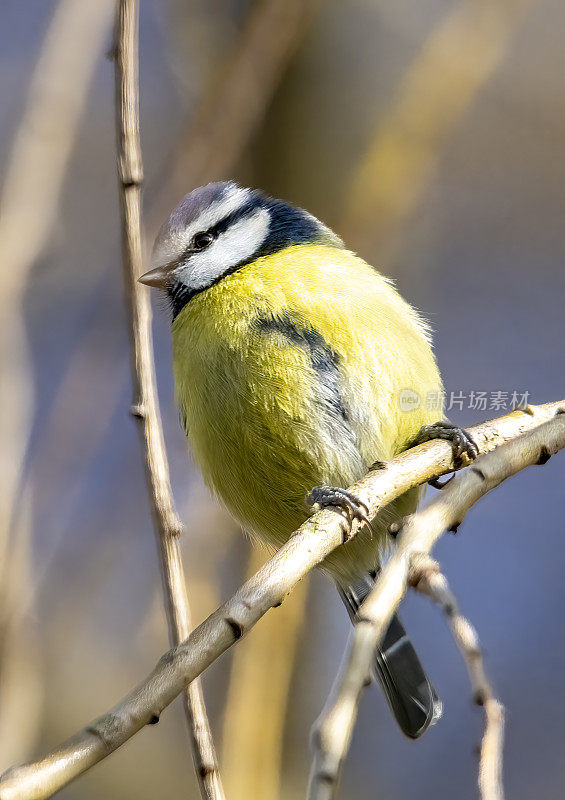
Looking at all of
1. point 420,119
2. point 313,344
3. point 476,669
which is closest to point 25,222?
point 313,344

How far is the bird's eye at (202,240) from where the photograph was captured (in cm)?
194

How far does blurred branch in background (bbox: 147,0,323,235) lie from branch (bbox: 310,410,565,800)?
131 centimetres

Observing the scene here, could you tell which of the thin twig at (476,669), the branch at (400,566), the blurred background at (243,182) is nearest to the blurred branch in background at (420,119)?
the blurred background at (243,182)

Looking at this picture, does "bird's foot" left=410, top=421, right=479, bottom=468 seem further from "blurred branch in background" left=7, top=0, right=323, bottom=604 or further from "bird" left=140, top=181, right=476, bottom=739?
"blurred branch in background" left=7, top=0, right=323, bottom=604

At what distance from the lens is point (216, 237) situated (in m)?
1.95

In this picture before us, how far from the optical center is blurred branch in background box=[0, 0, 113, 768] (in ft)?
5.71

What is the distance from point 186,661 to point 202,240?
1.28 meters

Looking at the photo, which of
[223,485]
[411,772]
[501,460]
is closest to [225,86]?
[223,485]

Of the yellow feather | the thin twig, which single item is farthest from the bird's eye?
the thin twig

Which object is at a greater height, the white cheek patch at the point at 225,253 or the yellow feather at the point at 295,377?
the white cheek patch at the point at 225,253

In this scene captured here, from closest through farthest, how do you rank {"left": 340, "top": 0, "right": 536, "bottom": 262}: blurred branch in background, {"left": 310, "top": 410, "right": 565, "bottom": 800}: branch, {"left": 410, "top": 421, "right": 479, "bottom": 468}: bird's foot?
{"left": 310, "top": 410, "right": 565, "bottom": 800}: branch, {"left": 410, "top": 421, "right": 479, "bottom": 468}: bird's foot, {"left": 340, "top": 0, "right": 536, "bottom": 262}: blurred branch in background

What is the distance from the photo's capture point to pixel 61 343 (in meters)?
3.08

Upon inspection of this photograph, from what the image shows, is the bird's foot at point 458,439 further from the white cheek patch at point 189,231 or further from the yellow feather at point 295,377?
the white cheek patch at point 189,231

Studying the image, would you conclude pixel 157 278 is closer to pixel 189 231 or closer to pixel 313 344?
pixel 189 231
